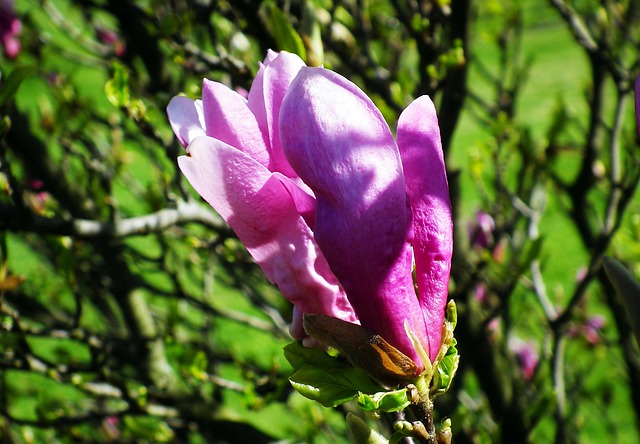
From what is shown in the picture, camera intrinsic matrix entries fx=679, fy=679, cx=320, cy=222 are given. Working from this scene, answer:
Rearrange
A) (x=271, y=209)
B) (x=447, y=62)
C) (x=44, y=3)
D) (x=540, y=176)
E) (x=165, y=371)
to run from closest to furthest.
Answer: (x=271, y=209) < (x=447, y=62) < (x=165, y=371) < (x=540, y=176) < (x=44, y=3)

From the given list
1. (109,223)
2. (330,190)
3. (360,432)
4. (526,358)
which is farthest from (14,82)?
(526,358)

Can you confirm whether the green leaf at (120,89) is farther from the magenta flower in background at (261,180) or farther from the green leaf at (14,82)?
the magenta flower in background at (261,180)

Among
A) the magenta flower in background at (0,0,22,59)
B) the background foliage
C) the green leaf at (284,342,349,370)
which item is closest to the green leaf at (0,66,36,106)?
the background foliage

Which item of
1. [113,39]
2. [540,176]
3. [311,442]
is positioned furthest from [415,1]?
[113,39]

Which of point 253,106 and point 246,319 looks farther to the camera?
point 246,319

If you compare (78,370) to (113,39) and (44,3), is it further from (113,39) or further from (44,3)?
(113,39)

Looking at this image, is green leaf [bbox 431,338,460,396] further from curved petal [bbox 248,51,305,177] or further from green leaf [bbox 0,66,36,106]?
green leaf [bbox 0,66,36,106]

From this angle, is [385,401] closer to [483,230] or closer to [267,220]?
[267,220]
